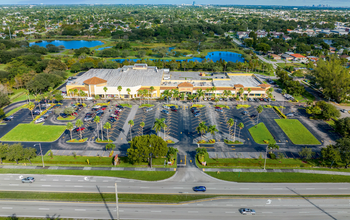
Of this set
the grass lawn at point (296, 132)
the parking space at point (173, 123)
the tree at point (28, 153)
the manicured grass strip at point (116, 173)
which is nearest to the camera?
the manicured grass strip at point (116, 173)

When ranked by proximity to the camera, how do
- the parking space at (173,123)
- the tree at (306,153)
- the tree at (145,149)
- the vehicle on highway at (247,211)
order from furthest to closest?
1. the parking space at (173,123)
2. the tree at (306,153)
3. the tree at (145,149)
4. the vehicle on highway at (247,211)

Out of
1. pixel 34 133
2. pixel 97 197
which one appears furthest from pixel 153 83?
pixel 97 197

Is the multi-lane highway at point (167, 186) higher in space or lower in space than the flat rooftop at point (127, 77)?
lower

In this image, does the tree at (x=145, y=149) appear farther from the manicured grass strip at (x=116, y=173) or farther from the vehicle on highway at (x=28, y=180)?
the vehicle on highway at (x=28, y=180)

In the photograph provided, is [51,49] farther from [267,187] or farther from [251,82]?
[267,187]

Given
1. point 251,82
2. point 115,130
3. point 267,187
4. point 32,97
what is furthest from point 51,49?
point 267,187

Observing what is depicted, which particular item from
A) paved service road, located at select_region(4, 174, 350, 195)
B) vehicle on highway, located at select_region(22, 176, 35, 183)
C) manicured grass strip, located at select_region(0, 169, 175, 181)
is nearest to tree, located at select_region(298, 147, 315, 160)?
paved service road, located at select_region(4, 174, 350, 195)

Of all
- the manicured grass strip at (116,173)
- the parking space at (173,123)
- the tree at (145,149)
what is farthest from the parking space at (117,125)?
the manicured grass strip at (116,173)
